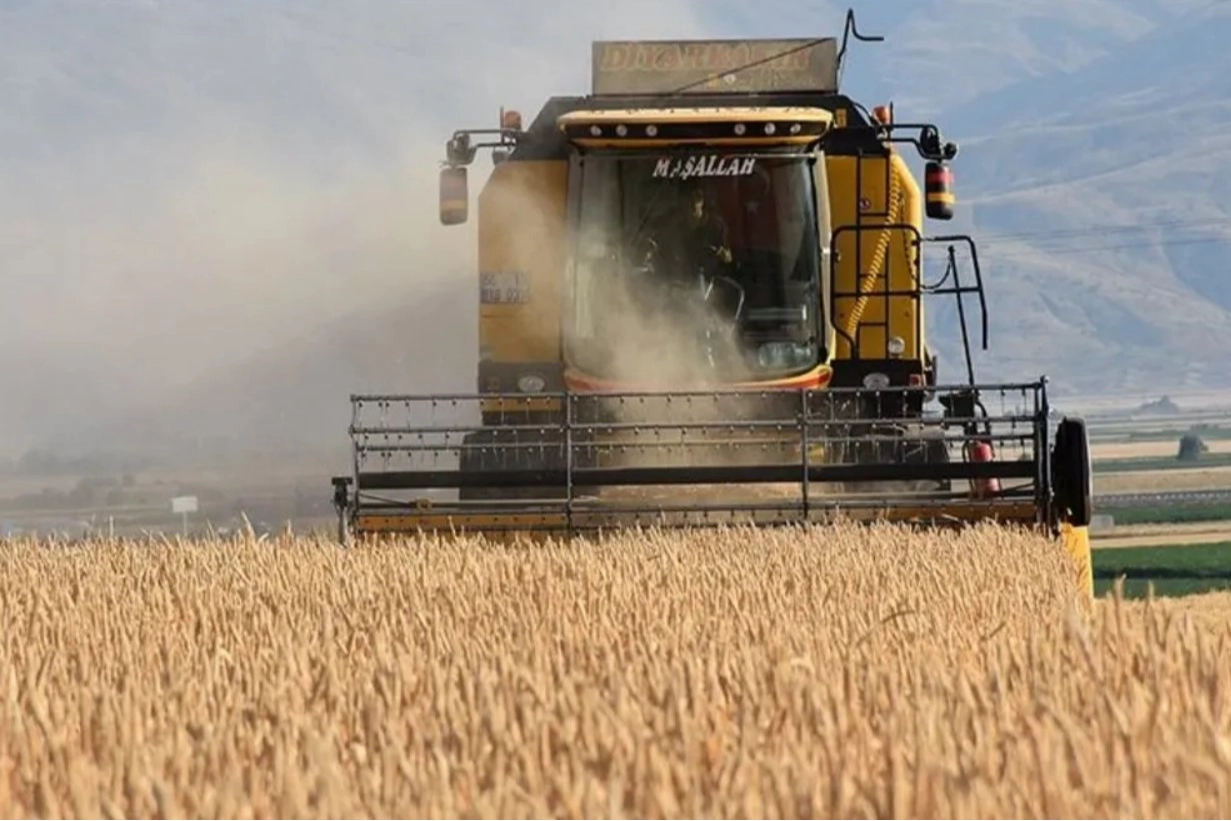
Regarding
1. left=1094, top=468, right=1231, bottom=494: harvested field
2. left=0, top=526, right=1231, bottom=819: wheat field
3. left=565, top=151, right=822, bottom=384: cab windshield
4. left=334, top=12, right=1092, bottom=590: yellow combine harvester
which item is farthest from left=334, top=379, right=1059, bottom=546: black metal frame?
left=1094, top=468, right=1231, bottom=494: harvested field

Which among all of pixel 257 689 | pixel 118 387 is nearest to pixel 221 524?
pixel 118 387

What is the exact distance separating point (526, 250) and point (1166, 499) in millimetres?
70372

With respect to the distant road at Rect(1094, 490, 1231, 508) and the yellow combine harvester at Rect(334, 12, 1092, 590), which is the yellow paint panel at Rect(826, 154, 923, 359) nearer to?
the yellow combine harvester at Rect(334, 12, 1092, 590)

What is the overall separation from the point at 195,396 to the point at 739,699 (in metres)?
30.3

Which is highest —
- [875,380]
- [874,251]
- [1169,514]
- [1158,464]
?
[874,251]

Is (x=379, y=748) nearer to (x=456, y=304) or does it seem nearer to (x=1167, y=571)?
(x=456, y=304)

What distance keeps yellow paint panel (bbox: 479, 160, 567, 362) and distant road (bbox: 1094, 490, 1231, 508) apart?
215ft

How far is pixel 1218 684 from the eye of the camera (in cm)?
654

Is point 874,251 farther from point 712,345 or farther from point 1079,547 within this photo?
point 1079,547

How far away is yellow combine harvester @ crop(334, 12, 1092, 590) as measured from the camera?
44.0 ft

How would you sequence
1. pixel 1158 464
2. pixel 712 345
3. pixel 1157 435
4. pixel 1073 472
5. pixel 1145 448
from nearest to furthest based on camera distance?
pixel 1073 472, pixel 712 345, pixel 1158 464, pixel 1145 448, pixel 1157 435

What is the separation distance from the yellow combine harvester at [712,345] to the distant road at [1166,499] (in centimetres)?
6521

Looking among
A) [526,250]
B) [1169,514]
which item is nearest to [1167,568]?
[1169,514]

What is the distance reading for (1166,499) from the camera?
83.1m
